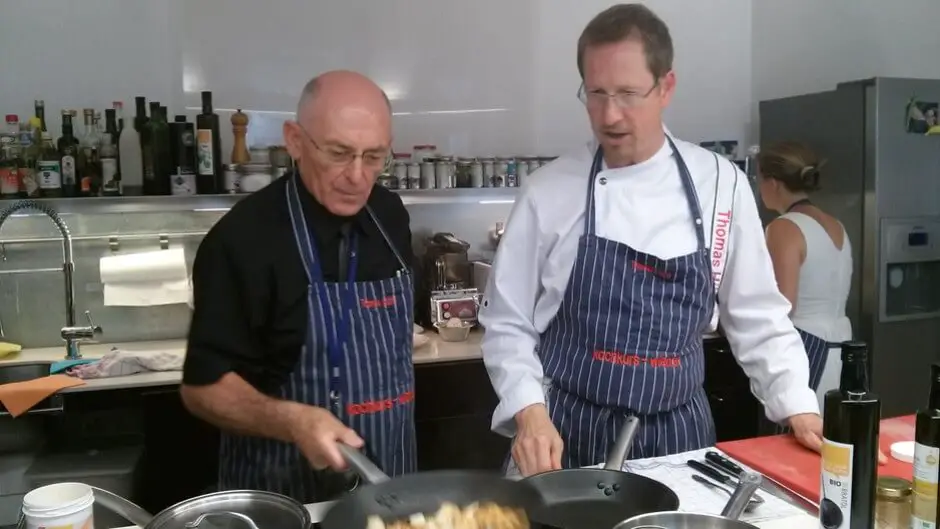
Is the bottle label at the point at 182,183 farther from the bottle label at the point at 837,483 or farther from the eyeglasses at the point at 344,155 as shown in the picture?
the bottle label at the point at 837,483

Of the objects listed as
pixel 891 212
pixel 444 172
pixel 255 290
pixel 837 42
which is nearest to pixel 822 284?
pixel 891 212

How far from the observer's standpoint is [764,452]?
4.63 feet

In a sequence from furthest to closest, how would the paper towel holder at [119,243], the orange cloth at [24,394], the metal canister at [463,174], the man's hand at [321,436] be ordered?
the metal canister at [463,174] < the paper towel holder at [119,243] < the orange cloth at [24,394] < the man's hand at [321,436]

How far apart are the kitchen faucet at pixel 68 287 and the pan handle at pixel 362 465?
76.3 inches

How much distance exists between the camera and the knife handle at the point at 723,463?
1323 mm

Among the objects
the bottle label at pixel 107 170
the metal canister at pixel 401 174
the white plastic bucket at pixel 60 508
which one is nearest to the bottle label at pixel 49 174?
the bottle label at pixel 107 170

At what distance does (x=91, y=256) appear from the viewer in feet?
9.64

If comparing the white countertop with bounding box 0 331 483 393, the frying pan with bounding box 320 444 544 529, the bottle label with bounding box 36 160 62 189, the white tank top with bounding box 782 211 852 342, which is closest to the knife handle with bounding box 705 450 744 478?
the frying pan with bounding box 320 444 544 529

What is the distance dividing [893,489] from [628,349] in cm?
57

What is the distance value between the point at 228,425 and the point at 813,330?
221 centimetres

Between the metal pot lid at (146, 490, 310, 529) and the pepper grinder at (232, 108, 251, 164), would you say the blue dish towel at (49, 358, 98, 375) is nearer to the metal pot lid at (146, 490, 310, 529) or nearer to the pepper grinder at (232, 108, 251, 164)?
the pepper grinder at (232, 108, 251, 164)

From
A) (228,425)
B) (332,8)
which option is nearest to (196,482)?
(228,425)

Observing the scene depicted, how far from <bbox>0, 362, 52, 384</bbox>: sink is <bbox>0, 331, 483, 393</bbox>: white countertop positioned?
0.02 meters

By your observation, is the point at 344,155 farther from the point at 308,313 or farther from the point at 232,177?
the point at 232,177
